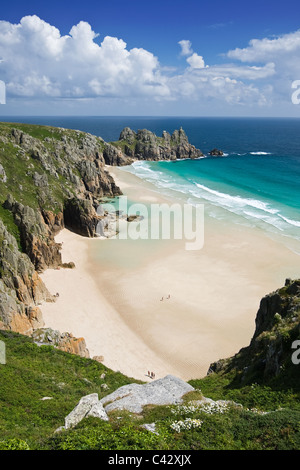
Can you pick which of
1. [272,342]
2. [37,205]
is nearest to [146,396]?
[272,342]

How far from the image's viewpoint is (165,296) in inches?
1694

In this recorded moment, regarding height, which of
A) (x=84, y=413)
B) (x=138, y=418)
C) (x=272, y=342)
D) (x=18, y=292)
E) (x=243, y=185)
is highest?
(x=243, y=185)

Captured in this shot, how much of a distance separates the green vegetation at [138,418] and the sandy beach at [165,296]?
Result: 8.22m

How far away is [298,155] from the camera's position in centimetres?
15112

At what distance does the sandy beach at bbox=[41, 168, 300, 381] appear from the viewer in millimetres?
33500

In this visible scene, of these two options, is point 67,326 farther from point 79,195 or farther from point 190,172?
point 190,172

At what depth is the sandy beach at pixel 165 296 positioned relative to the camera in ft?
110

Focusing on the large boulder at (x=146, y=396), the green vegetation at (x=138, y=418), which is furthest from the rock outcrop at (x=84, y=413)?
the large boulder at (x=146, y=396)

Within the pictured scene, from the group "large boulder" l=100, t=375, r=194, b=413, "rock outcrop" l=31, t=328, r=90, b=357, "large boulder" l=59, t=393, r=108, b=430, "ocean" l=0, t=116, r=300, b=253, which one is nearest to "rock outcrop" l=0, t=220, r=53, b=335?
"rock outcrop" l=31, t=328, r=90, b=357

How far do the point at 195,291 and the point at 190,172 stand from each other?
282 feet

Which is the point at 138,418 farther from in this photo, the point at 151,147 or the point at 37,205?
the point at 151,147

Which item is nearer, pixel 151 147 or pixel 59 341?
pixel 59 341

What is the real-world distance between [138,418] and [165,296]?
27.3 metres

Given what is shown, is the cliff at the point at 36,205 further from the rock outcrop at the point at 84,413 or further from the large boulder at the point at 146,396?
the rock outcrop at the point at 84,413
